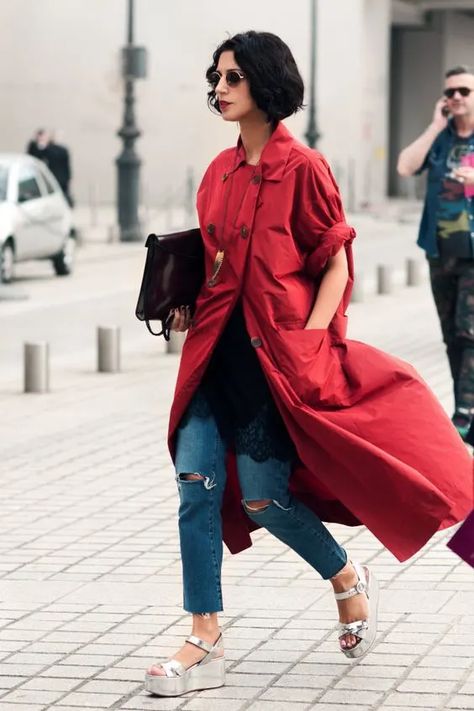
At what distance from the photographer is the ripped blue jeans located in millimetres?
4883

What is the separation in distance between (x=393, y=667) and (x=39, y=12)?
37185 mm

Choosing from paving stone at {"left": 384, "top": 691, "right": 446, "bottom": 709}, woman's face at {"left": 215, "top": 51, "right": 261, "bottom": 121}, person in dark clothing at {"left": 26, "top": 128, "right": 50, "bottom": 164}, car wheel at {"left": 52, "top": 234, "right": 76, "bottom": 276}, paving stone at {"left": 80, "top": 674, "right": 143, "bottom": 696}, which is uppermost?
woman's face at {"left": 215, "top": 51, "right": 261, "bottom": 121}

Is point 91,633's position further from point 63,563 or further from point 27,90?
point 27,90

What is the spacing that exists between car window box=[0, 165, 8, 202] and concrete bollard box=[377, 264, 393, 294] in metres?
4.40

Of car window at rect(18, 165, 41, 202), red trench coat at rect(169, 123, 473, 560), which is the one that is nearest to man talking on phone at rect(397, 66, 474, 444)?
red trench coat at rect(169, 123, 473, 560)

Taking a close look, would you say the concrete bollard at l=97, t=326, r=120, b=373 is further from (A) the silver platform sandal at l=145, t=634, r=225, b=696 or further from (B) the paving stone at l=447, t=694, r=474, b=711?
(B) the paving stone at l=447, t=694, r=474, b=711

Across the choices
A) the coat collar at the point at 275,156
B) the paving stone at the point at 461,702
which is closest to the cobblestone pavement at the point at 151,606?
the paving stone at the point at 461,702

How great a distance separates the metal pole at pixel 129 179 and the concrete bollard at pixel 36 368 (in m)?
17.2

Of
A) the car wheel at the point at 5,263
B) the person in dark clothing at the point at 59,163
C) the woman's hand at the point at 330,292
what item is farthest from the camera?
the person in dark clothing at the point at 59,163

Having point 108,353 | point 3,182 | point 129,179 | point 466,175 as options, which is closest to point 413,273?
point 3,182

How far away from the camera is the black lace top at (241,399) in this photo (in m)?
4.88

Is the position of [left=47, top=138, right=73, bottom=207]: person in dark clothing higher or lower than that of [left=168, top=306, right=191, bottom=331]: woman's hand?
lower

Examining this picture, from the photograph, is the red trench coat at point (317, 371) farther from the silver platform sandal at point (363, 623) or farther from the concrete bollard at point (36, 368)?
the concrete bollard at point (36, 368)

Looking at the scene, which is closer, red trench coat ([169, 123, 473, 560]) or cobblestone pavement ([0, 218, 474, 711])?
red trench coat ([169, 123, 473, 560])
